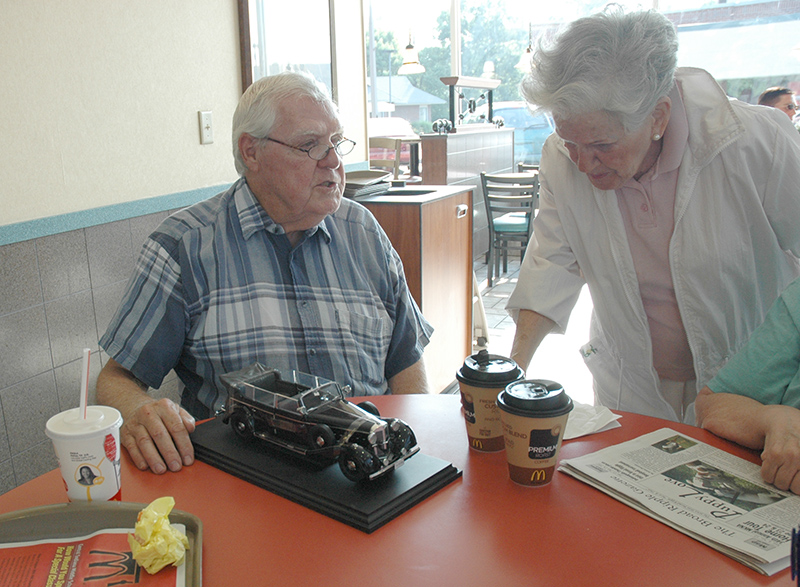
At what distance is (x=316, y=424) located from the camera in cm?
102

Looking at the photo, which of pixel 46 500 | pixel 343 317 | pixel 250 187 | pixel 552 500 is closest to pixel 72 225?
pixel 250 187

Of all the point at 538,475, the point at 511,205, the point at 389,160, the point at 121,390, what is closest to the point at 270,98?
the point at 121,390

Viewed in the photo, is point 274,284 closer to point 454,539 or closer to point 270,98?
point 270,98

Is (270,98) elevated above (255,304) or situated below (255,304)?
above

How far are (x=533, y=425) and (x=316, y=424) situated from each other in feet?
1.07

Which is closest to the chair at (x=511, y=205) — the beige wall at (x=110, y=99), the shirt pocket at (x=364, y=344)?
the beige wall at (x=110, y=99)

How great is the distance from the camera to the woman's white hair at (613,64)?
1327 millimetres

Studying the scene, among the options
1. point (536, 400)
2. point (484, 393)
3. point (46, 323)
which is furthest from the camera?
point (46, 323)

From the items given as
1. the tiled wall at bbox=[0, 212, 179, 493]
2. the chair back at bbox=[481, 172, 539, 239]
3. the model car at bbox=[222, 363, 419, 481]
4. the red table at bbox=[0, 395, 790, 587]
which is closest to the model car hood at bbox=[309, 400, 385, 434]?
the model car at bbox=[222, 363, 419, 481]

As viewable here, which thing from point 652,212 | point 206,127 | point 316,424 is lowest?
point 316,424

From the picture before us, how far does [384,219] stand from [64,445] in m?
2.32

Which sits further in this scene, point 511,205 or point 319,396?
point 511,205

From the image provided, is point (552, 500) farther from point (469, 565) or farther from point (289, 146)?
point (289, 146)

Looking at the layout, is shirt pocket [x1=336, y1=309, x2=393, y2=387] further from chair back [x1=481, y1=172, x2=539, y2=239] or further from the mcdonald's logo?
chair back [x1=481, y1=172, x2=539, y2=239]
